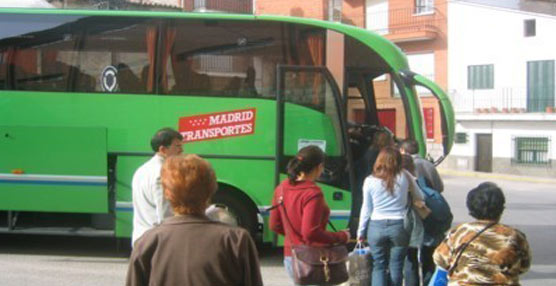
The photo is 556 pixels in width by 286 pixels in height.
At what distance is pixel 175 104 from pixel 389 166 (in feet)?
12.8

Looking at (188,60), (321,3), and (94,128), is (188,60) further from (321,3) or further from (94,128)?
(321,3)

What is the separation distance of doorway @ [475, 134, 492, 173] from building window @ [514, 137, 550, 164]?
1.36 meters

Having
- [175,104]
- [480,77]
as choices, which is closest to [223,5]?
[480,77]

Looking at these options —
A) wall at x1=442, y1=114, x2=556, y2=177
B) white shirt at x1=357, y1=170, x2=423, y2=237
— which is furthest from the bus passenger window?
wall at x1=442, y1=114, x2=556, y2=177

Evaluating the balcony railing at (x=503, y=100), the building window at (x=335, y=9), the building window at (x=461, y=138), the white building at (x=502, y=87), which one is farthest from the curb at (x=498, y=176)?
the building window at (x=335, y=9)

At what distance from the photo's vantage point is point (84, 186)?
9242 mm

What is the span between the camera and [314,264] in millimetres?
4863

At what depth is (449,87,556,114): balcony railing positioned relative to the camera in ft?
95.5

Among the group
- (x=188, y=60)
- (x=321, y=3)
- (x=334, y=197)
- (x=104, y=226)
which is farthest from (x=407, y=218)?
(x=321, y=3)

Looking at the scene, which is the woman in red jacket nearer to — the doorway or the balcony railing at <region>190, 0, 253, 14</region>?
the doorway

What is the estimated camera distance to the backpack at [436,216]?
6750mm

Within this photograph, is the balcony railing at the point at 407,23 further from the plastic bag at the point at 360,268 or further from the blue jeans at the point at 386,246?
the plastic bag at the point at 360,268

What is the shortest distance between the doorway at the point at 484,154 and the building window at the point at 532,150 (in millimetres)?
1365

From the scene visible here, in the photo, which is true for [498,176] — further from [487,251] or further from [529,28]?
[487,251]
